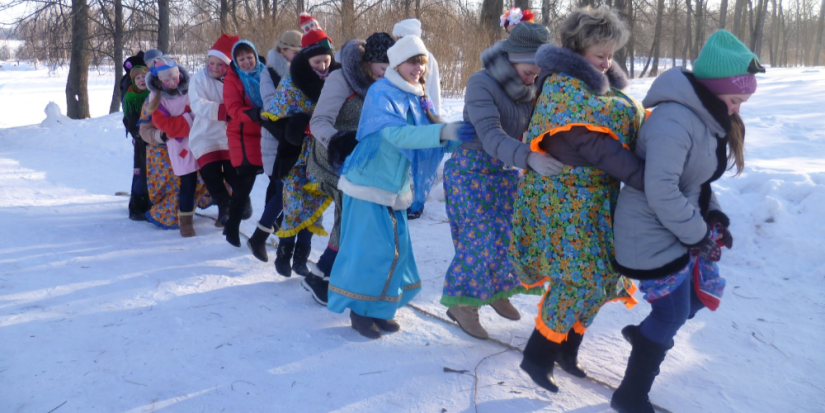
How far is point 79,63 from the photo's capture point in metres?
14.8

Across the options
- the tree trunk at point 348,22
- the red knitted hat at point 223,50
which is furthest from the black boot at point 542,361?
the tree trunk at point 348,22

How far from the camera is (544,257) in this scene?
8.39 ft

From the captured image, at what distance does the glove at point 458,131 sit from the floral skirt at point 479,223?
1.01ft

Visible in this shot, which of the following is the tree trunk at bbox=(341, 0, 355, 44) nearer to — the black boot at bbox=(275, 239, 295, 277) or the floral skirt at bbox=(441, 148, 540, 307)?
the black boot at bbox=(275, 239, 295, 277)

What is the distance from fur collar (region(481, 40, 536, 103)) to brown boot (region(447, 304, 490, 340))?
1.14 meters

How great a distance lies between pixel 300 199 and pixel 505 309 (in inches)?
61.0

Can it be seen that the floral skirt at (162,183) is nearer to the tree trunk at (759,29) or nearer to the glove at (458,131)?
the glove at (458,131)

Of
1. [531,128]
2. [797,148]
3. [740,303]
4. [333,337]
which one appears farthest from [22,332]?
[797,148]

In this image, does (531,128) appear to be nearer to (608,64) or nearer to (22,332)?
(608,64)

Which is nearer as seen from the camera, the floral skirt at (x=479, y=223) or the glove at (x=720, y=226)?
the glove at (x=720, y=226)

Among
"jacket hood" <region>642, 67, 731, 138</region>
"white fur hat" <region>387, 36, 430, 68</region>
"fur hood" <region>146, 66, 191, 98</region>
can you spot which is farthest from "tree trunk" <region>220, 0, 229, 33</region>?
"jacket hood" <region>642, 67, 731, 138</region>

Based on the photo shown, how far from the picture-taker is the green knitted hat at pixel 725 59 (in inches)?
83.8

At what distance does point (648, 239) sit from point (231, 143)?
10.7ft

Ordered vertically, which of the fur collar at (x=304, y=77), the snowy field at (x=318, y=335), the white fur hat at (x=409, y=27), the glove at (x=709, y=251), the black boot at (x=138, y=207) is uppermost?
the white fur hat at (x=409, y=27)
